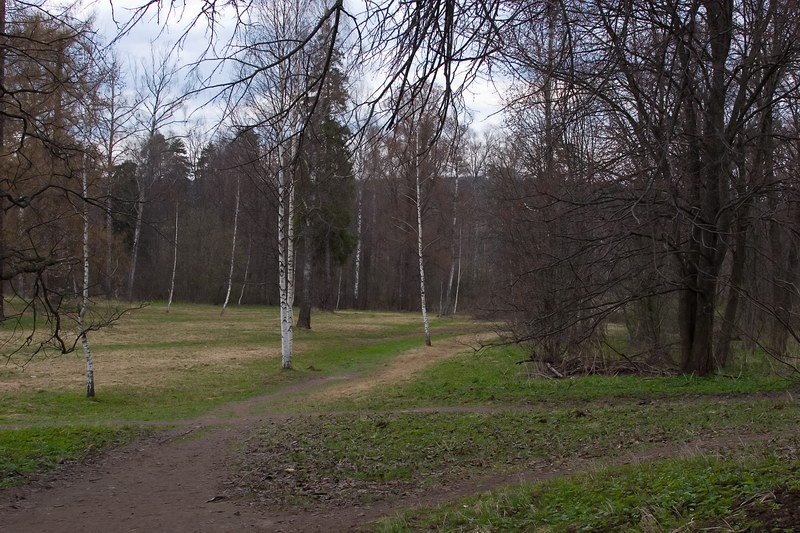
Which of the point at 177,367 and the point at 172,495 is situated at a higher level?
the point at 177,367

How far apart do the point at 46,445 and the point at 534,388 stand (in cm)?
944

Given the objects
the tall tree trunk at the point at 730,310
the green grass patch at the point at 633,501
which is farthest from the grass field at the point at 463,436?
the tall tree trunk at the point at 730,310

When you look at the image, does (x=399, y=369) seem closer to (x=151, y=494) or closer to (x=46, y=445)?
(x=46, y=445)

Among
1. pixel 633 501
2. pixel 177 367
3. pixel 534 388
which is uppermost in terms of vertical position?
pixel 633 501

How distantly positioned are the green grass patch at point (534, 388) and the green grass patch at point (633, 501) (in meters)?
7.21

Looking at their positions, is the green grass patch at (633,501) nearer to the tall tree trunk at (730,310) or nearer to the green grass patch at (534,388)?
the green grass patch at (534,388)

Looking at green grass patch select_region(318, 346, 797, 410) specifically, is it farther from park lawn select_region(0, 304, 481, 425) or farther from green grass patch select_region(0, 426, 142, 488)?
green grass patch select_region(0, 426, 142, 488)

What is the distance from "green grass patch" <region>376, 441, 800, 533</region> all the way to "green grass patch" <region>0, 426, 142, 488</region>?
585 cm

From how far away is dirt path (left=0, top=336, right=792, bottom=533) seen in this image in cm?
675

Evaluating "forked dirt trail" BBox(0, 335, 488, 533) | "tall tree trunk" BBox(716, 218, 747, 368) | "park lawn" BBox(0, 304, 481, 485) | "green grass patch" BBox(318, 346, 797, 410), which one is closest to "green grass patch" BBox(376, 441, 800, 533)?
"forked dirt trail" BBox(0, 335, 488, 533)

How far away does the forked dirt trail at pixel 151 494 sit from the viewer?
22.4 feet

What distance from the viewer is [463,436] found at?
9664 millimetres

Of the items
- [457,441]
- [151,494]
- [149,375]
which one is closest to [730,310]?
[457,441]

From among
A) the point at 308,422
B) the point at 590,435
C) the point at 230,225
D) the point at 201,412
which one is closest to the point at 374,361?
the point at 201,412
